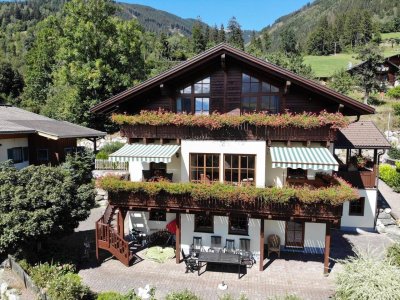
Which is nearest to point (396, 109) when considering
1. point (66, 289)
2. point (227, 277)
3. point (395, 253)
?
point (395, 253)

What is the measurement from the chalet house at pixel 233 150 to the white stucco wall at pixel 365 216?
15.1 ft

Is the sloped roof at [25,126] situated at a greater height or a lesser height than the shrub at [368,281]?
greater

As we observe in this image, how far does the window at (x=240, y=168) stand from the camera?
18.9m

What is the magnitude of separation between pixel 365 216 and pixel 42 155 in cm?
2887

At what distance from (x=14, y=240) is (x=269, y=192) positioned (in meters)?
12.9

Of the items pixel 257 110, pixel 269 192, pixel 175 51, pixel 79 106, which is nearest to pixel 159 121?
pixel 257 110

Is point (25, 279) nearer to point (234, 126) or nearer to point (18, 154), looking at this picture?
point (234, 126)

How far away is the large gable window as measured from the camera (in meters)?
19.6

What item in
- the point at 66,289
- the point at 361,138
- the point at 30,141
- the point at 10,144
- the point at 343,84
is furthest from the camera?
the point at 343,84

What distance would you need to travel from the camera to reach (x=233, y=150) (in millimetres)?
18734

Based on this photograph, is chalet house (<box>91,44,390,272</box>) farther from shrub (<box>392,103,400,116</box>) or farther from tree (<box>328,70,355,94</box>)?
tree (<box>328,70,355,94</box>)

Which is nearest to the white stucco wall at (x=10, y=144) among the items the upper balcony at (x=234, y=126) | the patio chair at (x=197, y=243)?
the upper balcony at (x=234, y=126)

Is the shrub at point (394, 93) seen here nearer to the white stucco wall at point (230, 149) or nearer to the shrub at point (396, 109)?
the shrub at point (396, 109)

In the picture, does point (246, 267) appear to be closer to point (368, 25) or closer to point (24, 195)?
point (24, 195)
